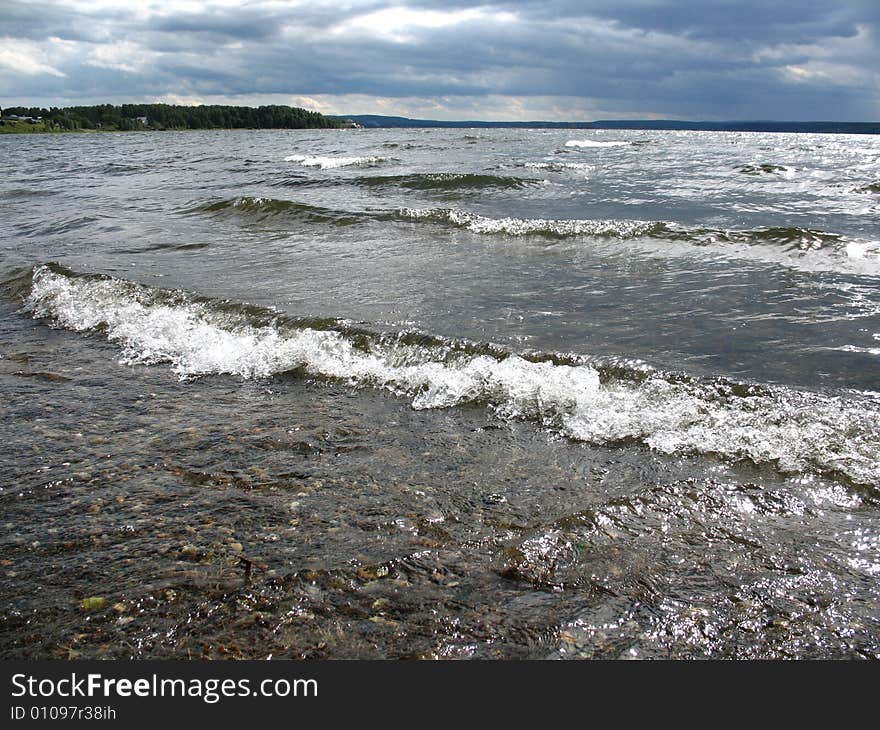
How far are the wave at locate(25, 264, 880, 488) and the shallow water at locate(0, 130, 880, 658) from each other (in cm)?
3

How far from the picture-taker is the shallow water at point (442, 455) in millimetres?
2982

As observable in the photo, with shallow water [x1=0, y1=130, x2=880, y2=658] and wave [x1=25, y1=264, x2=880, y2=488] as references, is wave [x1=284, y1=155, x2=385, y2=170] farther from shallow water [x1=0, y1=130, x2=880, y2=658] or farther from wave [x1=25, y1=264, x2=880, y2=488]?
wave [x1=25, y1=264, x2=880, y2=488]

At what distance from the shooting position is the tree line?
14712 cm

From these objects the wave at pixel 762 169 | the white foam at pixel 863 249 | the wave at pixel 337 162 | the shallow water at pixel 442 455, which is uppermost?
the wave at pixel 337 162

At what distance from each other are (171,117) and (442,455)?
178775 mm

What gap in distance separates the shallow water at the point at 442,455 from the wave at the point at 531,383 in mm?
35

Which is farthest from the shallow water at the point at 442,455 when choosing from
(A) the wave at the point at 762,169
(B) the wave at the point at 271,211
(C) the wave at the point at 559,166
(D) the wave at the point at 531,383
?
(C) the wave at the point at 559,166

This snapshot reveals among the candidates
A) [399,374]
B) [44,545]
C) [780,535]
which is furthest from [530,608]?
[399,374]

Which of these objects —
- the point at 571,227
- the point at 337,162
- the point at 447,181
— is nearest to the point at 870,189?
the point at 571,227

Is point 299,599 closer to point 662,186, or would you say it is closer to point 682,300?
point 682,300

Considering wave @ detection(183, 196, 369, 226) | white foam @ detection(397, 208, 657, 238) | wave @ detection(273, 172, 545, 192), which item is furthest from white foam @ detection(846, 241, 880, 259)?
wave @ detection(273, 172, 545, 192)

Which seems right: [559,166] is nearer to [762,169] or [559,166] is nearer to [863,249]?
[762,169]

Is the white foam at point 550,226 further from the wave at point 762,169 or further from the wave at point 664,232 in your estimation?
the wave at point 762,169

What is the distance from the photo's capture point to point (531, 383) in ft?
19.2
